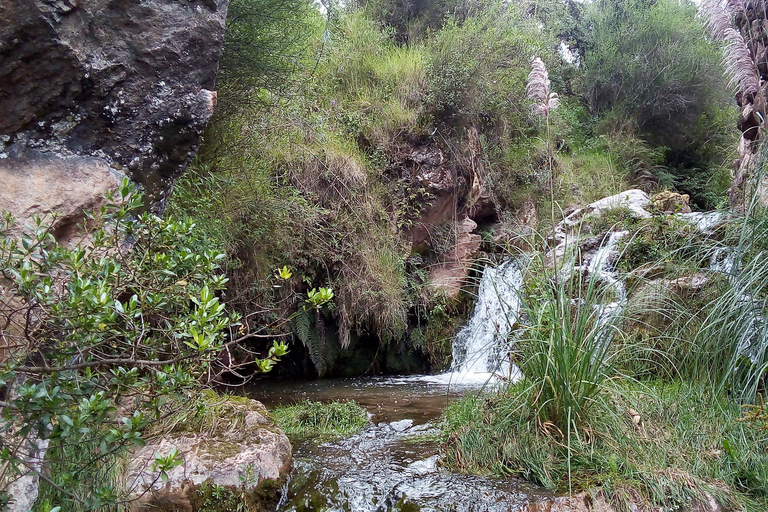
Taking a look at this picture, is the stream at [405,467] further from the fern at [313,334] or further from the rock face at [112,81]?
the rock face at [112,81]

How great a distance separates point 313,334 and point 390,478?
3.97 m

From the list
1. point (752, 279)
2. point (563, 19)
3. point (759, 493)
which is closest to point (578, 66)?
point (563, 19)

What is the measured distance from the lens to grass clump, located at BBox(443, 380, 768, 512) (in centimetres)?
272

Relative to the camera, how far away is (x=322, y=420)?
4691 mm

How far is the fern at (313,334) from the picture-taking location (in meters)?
6.78

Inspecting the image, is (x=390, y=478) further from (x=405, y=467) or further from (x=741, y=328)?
(x=741, y=328)

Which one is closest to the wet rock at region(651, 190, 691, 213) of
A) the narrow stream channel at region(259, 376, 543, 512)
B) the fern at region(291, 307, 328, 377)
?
the fern at region(291, 307, 328, 377)

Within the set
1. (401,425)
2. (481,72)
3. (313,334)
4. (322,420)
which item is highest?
(481,72)

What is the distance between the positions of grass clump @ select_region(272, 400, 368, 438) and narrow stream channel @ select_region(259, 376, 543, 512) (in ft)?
0.48

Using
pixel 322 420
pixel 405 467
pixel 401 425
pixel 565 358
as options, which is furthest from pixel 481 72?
pixel 405 467

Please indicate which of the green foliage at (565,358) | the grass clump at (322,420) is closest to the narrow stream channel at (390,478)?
the grass clump at (322,420)

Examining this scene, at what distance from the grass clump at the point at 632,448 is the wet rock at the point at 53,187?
2.53m

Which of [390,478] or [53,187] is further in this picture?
[390,478]

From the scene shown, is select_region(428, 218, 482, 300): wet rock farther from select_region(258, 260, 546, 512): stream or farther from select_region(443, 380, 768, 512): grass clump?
select_region(443, 380, 768, 512): grass clump
